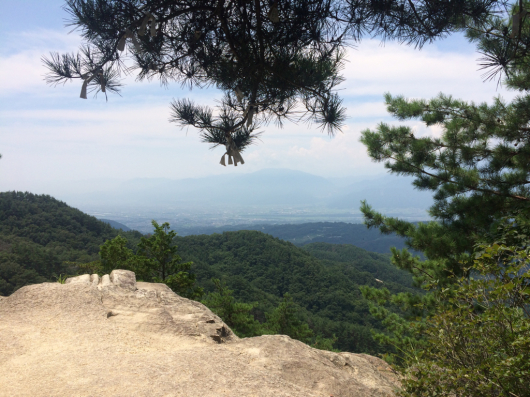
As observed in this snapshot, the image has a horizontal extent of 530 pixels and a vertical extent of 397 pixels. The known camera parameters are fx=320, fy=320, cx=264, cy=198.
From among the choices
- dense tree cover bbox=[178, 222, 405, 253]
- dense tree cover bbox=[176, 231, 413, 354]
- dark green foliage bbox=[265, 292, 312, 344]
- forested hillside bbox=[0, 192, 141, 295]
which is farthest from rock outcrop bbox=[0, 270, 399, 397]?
dense tree cover bbox=[178, 222, 405, 253]

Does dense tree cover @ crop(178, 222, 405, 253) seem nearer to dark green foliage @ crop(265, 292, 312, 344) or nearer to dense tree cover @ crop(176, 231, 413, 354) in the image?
dense tree cover @ crop(176, 231, 413, 354)

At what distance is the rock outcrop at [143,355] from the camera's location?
2.01 metres

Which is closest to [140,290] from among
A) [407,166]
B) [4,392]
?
[4,392]

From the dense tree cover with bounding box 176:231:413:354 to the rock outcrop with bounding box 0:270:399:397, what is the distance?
23932 mm

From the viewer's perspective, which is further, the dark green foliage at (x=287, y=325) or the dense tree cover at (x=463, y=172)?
the dark green foliage at (x=287, y=325)

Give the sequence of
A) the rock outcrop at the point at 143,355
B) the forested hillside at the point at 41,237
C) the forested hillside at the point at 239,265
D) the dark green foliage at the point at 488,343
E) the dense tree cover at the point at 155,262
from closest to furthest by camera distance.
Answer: the dark green foliage at the point at 488,343
the rock outcrop at the point at 143,355
the dense tree cover at the point at 155,262
the forested hillside at the point at 41,237
the forested hillside at the point at 239,265

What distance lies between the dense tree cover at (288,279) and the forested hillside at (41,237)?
32.6 ft

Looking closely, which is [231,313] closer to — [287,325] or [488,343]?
[287,325]

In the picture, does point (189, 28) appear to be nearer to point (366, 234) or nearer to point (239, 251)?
point (239, 251)

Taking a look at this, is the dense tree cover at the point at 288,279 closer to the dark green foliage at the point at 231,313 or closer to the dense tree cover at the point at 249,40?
the dark green foliage at the point at 231,313

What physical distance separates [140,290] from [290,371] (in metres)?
2.29

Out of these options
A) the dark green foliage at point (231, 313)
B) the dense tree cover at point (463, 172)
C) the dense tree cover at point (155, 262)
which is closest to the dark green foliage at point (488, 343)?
the dense tree cover at point (463, 172)

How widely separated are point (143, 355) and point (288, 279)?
124ft

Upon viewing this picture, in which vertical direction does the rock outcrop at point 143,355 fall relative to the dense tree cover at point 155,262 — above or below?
above
